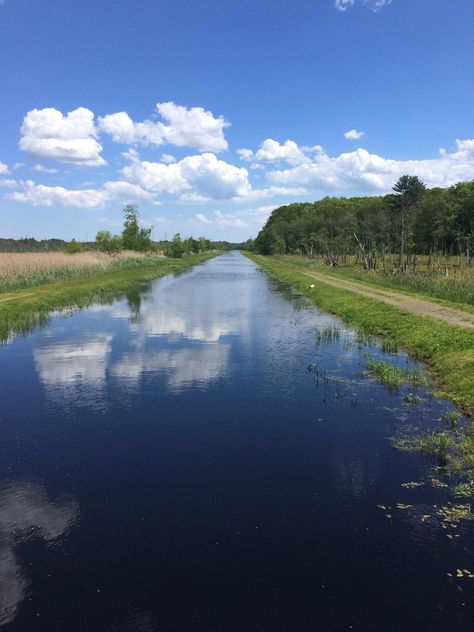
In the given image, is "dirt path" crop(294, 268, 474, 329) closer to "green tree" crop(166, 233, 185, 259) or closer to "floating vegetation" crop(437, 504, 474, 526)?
"floating vegetation" crop(437, 504, 474, 526)

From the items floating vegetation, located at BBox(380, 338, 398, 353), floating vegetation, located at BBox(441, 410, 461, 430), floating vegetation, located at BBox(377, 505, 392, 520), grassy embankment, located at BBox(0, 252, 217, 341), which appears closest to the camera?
floating vegetation, located at BBox(377, 505, 392, 520)

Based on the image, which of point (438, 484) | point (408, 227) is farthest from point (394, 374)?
point (408, 227)

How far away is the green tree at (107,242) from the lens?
7725 centimetres

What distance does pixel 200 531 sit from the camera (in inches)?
265

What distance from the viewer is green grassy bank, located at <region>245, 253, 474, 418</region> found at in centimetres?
Answer: 1324

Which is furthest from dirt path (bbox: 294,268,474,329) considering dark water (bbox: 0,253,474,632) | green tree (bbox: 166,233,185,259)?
green tree (bbox: 166,233,185,259)

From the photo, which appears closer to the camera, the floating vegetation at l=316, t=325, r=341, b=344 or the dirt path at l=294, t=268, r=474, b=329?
the floating vegetation at l=316, t=325, r=341, b=344

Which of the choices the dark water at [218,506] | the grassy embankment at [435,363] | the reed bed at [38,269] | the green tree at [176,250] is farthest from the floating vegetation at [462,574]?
the green tree at [176,250]

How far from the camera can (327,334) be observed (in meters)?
21.3

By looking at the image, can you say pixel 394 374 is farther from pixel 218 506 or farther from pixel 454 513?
pixel 218 506

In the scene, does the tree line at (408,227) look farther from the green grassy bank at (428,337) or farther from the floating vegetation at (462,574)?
the floating vegetation at (462,574)

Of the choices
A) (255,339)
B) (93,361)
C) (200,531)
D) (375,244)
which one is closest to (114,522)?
(200,531)

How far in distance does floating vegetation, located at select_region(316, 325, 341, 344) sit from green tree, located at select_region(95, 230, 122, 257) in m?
61.0

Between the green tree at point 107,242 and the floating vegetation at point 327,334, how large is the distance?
61021mm
